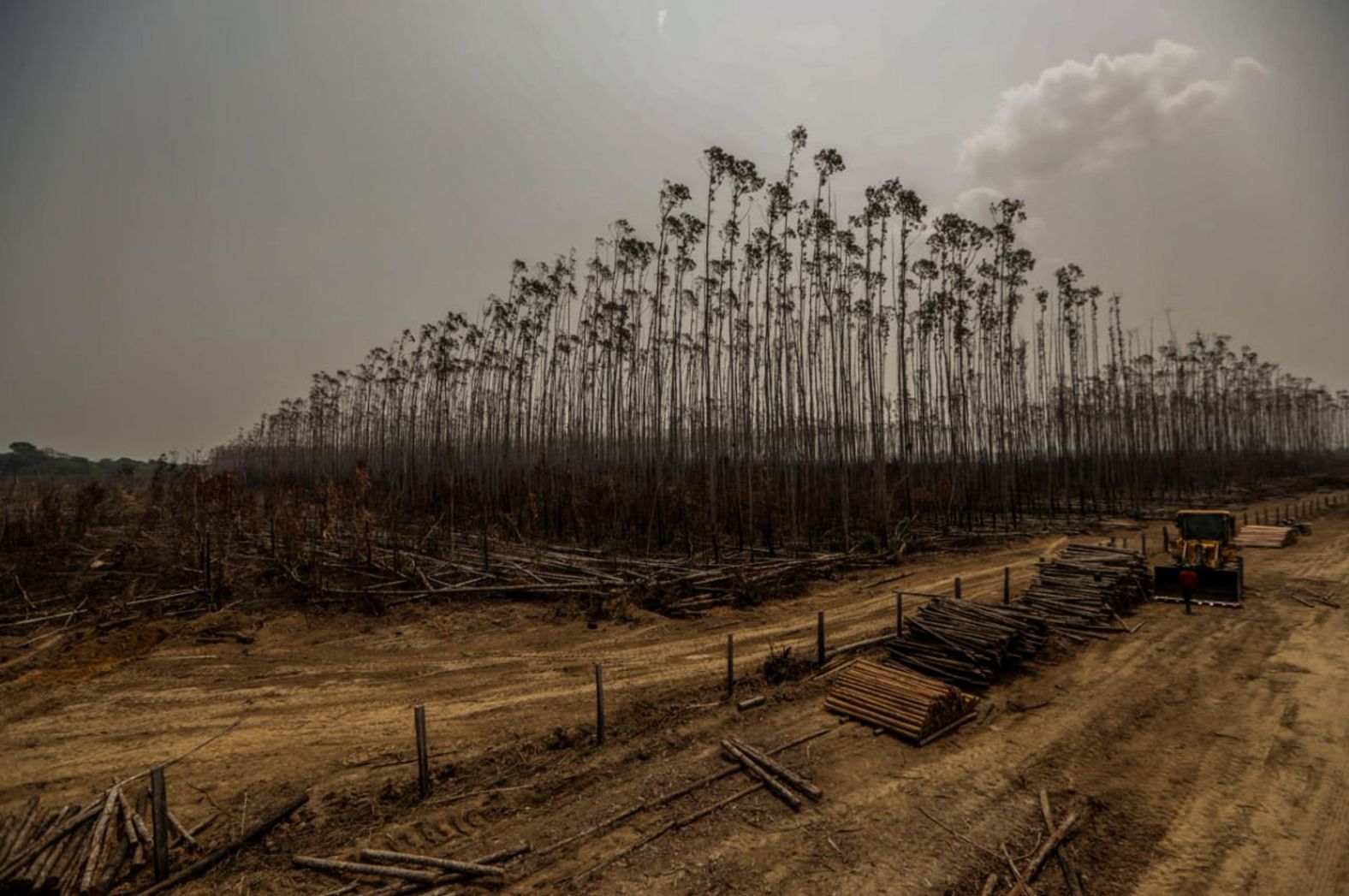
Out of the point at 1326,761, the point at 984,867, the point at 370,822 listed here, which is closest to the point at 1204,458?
the point at 1326,761

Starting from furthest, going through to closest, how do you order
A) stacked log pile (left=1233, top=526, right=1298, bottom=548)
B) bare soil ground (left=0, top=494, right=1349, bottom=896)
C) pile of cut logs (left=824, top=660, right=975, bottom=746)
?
stacked log pile (left=1233, top=526, right=1298, bottom=548)
pile of cut logs (left=824, top=660, right=975, bottom=746)
bare soil ground (left=0, top=494, right=1349, bottom=896)

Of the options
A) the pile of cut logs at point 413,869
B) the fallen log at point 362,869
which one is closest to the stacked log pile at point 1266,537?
the pile of cut logs at point 413,869

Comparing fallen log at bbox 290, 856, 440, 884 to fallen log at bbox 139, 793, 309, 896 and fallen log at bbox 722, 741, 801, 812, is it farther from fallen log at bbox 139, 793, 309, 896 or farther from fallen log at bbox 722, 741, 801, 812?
fallen log at bbox 722, 741, 801, 812

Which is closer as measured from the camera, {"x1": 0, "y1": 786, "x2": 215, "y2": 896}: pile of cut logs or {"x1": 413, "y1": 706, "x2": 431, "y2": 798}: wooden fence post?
{"x1": 0, "y1": 786, "x2": 215, "y2": 896}: pile of cut logs

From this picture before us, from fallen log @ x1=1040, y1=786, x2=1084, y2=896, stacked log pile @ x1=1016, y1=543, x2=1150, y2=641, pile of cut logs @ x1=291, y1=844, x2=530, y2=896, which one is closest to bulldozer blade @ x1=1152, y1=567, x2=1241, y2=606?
stacked log pile @ x1=1016, y1=543, x2=1150, y2=641

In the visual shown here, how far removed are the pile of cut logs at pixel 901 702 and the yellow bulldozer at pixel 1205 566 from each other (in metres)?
7.56

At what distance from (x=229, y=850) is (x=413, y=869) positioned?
5.06 feet

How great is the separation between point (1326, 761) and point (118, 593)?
1825 cm

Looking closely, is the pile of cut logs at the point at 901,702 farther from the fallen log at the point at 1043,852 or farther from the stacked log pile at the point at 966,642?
the fallen log at the point at 1043,852

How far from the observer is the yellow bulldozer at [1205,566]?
10.6 m

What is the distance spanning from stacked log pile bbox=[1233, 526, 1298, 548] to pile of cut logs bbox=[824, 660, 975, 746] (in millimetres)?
17554

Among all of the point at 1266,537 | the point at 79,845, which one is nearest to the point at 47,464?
the point at 79,845

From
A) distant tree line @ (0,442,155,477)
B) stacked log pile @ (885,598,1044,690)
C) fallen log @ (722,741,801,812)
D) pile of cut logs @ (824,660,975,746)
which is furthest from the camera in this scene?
distant tree line @ (0,442,155,477)

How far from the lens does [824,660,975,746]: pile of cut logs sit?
5.62 meters
